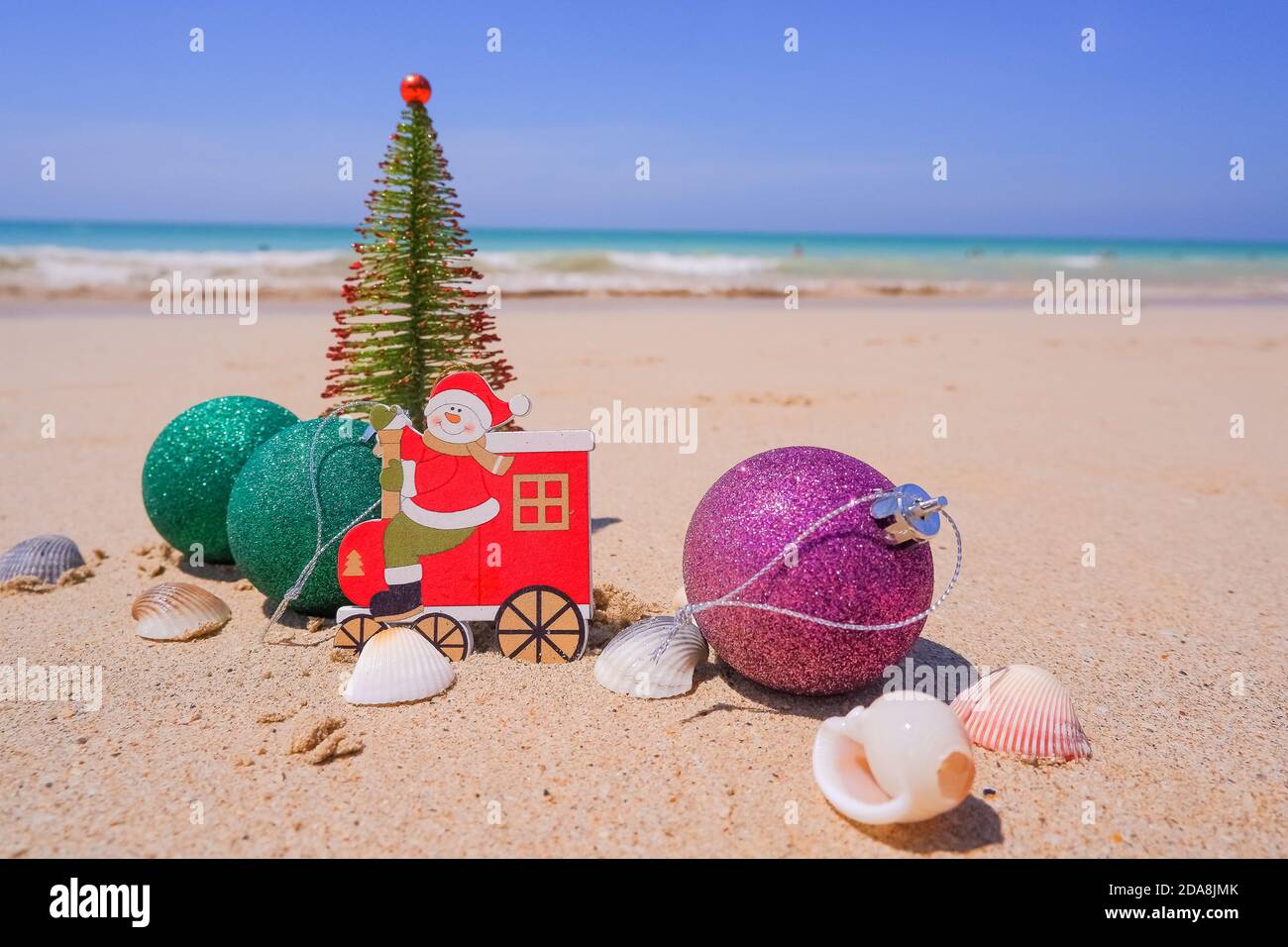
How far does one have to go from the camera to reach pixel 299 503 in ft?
15.3

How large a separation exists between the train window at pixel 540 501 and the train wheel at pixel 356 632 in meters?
0.85

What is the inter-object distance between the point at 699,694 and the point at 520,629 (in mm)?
954

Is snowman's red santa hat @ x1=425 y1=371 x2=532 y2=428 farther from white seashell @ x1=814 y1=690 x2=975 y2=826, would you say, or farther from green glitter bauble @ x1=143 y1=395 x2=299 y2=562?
white seashell @ x1=814 y1=690 x2=975 y2=826

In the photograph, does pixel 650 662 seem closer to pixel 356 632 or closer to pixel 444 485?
pixel 444 485

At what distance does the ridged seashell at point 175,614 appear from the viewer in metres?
4.84

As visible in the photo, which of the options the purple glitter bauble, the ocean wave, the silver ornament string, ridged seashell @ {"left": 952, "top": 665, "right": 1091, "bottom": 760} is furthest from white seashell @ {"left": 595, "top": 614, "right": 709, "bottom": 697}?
the ocean wave

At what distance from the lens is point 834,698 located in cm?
421

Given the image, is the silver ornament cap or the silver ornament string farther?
the silver ornament string

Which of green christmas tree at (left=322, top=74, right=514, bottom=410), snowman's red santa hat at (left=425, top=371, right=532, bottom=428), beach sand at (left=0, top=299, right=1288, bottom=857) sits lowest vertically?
beach sand at (left=0, top=299, right=1288, bottom=857)

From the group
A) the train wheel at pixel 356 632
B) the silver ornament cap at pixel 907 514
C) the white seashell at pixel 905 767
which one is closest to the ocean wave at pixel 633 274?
the train wheel at pixel 356 632

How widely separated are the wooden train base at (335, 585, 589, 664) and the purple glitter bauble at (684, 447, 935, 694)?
779 millimetres

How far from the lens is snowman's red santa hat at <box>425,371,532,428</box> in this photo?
14.9 feet

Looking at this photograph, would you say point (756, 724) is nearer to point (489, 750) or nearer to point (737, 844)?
point (737, 844)

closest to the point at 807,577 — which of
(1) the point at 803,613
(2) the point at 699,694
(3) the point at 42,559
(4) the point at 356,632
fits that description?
(1) the point at 803,613
